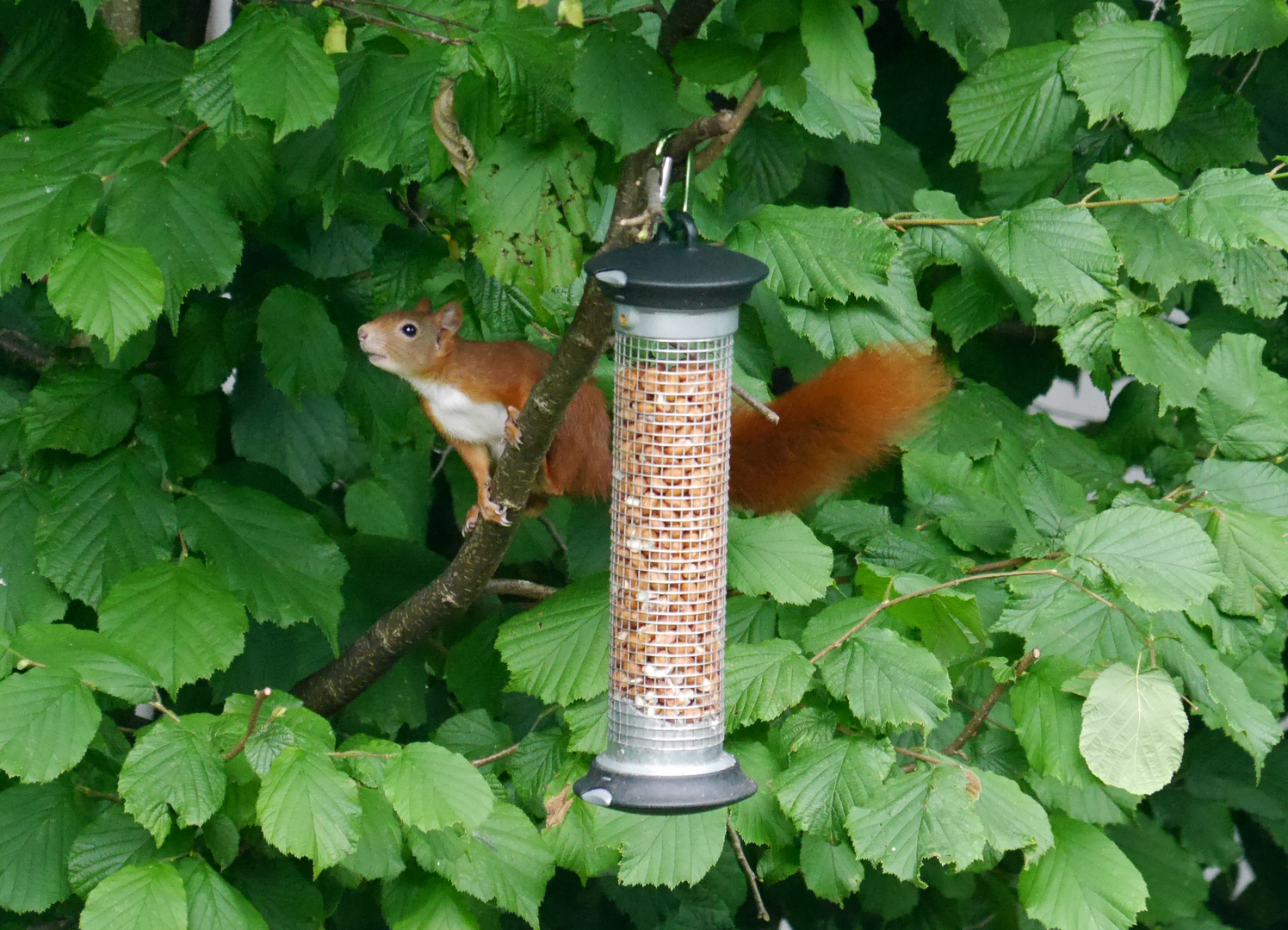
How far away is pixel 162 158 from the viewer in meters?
1.89

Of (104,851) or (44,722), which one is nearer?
Result: (44,722)

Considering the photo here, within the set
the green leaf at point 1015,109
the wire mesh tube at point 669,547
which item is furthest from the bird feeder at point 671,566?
the green leaf at point 1015,109

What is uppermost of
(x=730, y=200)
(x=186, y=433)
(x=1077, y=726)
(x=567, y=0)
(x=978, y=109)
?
(x=567, y=0)

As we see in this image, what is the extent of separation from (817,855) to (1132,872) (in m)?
0.41

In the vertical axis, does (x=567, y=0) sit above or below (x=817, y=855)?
above

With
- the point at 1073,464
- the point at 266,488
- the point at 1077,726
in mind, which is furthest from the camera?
the point at 1073,464

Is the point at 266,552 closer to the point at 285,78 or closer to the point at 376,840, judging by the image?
the point at 376,840

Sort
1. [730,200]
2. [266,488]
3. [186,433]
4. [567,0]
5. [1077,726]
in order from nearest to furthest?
[567,0]
[1077,726]
[186,433]
[266,488]
[730,200]

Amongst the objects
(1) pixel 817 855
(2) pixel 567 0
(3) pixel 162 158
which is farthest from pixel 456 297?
(1) pixel 817 855

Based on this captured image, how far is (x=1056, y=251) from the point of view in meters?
1.90

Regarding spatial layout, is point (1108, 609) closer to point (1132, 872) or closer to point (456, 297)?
point (1132, 872)

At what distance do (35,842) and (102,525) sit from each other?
16.4 inches

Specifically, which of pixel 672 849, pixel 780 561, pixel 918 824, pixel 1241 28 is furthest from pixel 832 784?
pixel 1241 28

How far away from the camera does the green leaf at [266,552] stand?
6.68 ft
